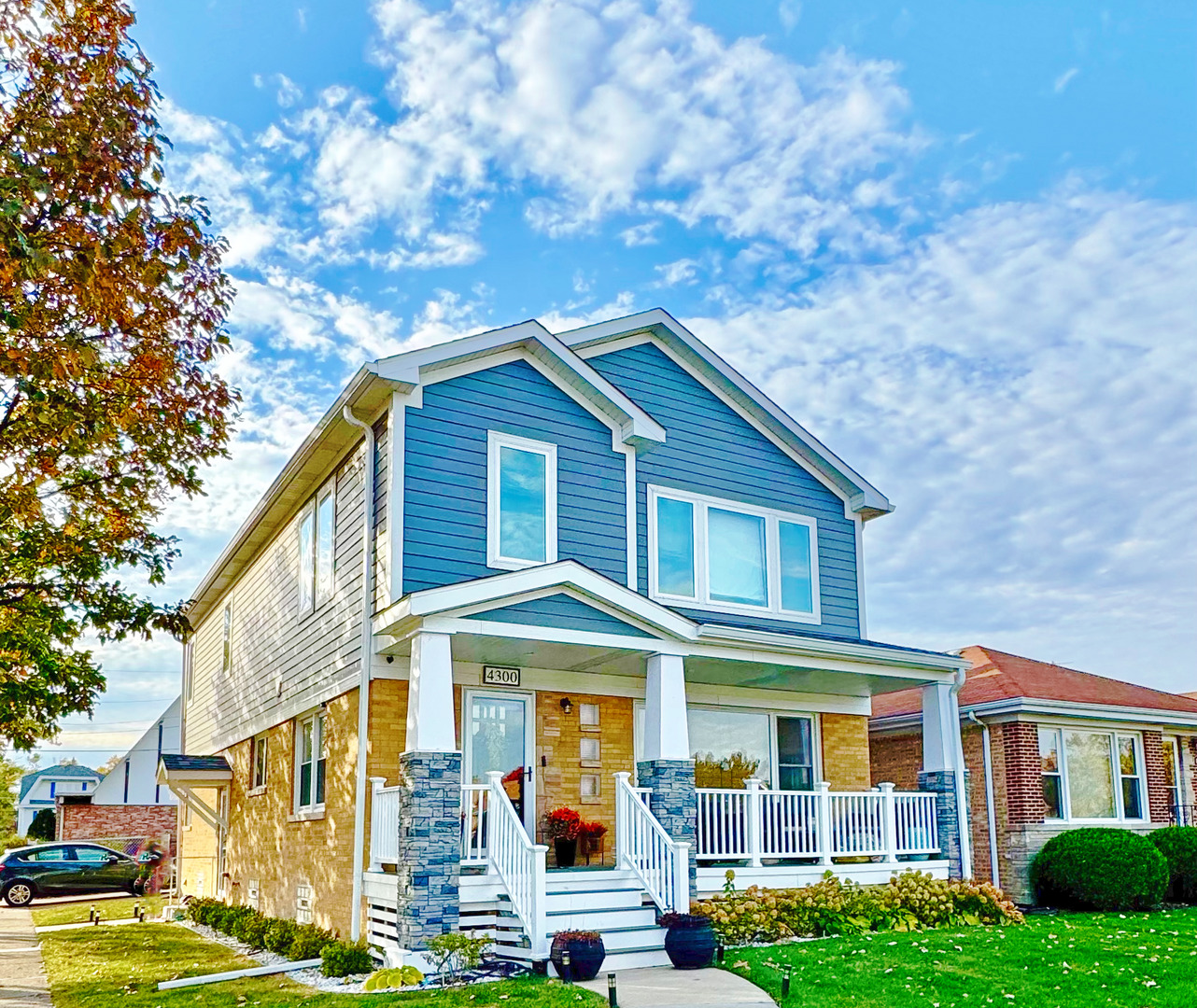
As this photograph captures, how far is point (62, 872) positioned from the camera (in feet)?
91.3

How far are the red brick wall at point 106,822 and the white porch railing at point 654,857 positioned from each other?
27.9m

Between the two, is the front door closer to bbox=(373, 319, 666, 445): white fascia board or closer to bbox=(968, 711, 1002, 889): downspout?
bbox=(373, 319, 666, 445): white fascia board

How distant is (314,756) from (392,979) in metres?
5.71

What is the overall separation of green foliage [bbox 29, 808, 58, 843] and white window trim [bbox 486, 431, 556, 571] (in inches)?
1465

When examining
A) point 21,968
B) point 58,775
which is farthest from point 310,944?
point 58,775

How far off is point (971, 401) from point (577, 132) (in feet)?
31.0

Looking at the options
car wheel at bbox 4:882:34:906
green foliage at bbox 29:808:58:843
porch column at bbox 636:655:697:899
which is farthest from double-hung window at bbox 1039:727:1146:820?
green foliage at bbox 29:808:58:843

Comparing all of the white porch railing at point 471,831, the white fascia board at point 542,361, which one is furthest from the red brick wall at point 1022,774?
the white porch railing at point 471,831

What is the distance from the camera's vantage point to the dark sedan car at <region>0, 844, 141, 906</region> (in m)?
27.3

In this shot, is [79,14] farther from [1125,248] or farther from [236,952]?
[1125,248]

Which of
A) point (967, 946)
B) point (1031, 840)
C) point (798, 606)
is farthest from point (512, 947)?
point (1031, 840)

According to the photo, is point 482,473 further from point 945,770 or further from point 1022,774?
point 1022,774

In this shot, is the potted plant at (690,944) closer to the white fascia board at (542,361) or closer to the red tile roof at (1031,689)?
the white fascia board at (542,361)

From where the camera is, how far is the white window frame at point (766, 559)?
1648 cm
